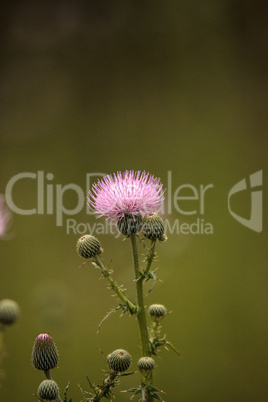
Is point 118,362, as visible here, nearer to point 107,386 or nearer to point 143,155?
point 107,386

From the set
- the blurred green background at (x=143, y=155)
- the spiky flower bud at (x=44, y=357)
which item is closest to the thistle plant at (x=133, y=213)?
the spiky flower bud at (x=44, y=357)

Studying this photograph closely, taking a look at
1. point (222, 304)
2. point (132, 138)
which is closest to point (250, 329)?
point (222, 304)

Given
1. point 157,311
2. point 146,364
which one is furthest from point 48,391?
point 157,311

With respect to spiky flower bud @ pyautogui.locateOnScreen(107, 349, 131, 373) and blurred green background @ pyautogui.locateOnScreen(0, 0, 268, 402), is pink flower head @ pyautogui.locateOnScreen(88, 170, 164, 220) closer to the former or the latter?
spiky flower bud @ pyautogui.locateOnScreen(107, 349, 131, 373)

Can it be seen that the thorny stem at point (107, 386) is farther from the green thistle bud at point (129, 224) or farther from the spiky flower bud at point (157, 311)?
the green thistle bud at point (129, 224)

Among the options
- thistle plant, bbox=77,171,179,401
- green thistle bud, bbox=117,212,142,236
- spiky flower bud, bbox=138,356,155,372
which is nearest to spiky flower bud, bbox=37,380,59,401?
spiky flower bud, bbox=138,356,155,372

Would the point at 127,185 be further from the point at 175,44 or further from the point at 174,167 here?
the point at 175,44

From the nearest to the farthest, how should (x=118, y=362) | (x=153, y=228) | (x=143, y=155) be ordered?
(x=118, y=362) → (x=153, y=228) → (x=143, y=155)
